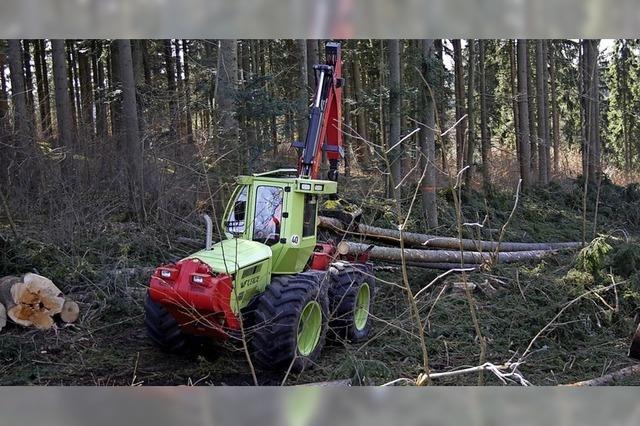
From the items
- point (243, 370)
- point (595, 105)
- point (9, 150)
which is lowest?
point (243, 370)

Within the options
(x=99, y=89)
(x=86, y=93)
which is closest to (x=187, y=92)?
(x=99, y=89)

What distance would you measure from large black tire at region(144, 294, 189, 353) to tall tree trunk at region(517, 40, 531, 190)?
7.64 meters

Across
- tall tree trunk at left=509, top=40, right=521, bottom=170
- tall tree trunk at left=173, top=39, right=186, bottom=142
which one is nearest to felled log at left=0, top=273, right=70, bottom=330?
tall tree trunk at left=173, top=39, right=186, bottom=142

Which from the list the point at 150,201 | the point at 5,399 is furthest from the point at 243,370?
the point at 5,399

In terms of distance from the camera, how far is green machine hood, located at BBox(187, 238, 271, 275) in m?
3.72

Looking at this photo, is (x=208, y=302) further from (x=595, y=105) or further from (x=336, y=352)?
(x=595, y=105)

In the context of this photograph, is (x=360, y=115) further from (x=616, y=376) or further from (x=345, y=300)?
(x=616, y=376)

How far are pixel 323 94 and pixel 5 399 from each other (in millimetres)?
4140

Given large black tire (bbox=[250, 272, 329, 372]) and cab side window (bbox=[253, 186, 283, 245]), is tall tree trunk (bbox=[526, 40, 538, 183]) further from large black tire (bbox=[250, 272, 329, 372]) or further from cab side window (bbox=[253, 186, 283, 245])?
large black tire (bbox=[250, 272, 329, 372])

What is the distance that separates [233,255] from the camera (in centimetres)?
388

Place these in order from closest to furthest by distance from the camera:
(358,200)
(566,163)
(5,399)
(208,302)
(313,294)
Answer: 1. (5,399)
2. (208,302)
3. (313,294)
4. (358,200)
5. (566,163)

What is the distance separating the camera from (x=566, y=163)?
457 inches

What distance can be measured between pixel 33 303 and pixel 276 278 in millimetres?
1970

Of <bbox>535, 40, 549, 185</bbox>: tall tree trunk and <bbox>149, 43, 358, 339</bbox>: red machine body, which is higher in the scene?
<bbox>535, 40, 549, 185</bbox>: tall tree trunk
